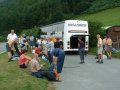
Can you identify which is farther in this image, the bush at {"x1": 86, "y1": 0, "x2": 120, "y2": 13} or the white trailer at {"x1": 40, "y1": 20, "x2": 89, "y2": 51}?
the bush at {"x1": 86, "y1": 0, "x2": 120, "y2": 13}

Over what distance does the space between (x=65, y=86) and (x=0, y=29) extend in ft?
424

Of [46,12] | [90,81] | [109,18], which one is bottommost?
[90,81]

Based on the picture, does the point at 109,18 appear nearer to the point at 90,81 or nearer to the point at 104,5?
the point at 104,5

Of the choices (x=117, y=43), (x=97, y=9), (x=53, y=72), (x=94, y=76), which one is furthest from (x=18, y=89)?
(x=97, y=9)

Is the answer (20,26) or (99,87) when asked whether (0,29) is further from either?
(99,87)

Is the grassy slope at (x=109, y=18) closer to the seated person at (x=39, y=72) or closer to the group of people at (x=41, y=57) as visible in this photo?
the group of people at (x=41, y=57)

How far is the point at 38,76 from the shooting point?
1656cm

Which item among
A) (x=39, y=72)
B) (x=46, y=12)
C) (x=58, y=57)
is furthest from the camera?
(x=46, y=12)

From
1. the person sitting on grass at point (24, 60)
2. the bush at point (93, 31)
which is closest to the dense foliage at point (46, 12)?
the bush at point (93, 31)

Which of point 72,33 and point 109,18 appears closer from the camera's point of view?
point 72,33

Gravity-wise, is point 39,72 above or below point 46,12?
below

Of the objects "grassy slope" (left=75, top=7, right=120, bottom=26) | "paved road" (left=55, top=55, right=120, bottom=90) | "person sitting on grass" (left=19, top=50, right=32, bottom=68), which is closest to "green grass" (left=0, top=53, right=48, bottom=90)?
"paved road" (left=55, top=55, right=120, bottom=90)

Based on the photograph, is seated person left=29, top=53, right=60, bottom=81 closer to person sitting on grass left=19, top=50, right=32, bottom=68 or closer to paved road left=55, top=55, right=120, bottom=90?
paved road left=55, top=55, right=120, bottom=90

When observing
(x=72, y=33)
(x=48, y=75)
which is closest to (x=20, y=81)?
(x=48, y=75)
